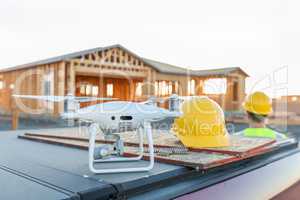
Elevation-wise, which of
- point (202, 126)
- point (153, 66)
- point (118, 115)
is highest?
point (153, 66)

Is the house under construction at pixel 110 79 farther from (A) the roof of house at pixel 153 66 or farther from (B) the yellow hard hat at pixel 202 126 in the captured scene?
(B) the yellow hard hat at pixel 202 126

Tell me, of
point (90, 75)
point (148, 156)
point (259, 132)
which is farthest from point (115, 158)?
point (90, 75)

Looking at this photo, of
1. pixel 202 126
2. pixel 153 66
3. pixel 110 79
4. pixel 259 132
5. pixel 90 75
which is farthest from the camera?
pixel 110 79

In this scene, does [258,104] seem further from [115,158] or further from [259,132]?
[115,158]

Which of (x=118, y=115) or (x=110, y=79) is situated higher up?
(x=110, y=79)

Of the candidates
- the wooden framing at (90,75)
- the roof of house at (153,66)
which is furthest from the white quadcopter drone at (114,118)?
the roof of house at (153,66)

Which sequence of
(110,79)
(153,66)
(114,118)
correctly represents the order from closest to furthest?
(114,118), (153,66), (110,79)

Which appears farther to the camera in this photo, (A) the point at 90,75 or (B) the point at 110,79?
(B) the point at 110,79

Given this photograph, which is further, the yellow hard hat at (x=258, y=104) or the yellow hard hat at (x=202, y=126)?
the yellow hard hat at (x=258, y=104)
